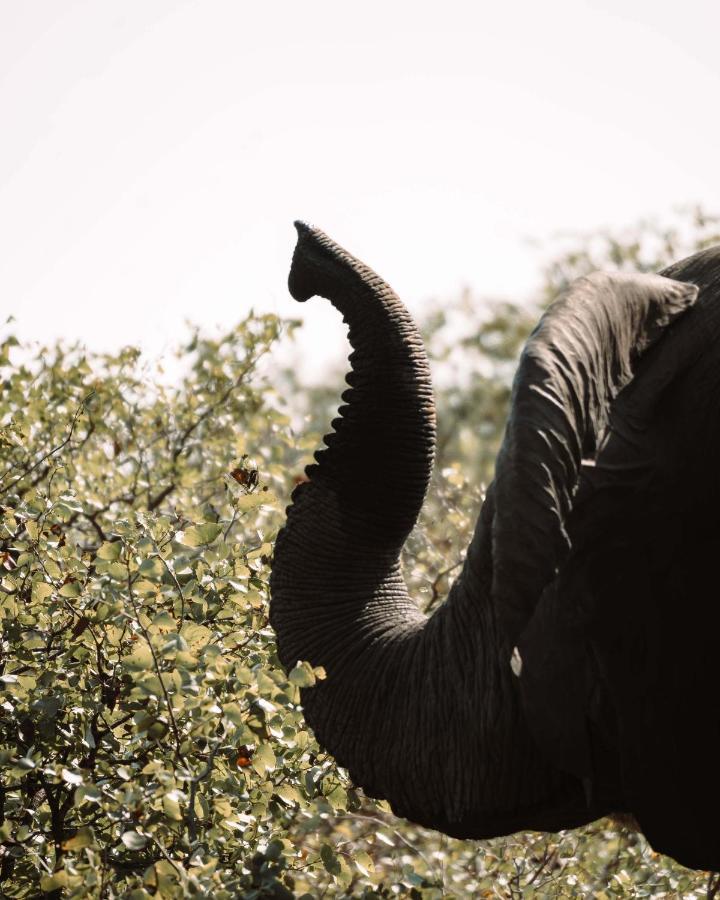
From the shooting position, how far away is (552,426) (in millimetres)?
2502

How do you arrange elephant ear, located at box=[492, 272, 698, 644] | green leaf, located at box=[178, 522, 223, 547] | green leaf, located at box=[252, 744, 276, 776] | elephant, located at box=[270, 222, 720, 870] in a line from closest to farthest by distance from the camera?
elephant ear, located at box=[492, 272, 698, 644]
elephant, located at box=[270, 222, 720, 870]
green leaf, located at box=[252, 744, 276, 776]
green leaf, located at box=[178, 522, 223, 547]

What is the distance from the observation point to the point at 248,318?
6516 millimetres

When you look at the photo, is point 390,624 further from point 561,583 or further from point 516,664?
point 561,583

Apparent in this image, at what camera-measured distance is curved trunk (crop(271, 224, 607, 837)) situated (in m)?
3.01

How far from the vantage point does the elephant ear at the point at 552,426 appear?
2.45 metres

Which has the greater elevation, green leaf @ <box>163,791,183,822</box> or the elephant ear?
the elephant ear

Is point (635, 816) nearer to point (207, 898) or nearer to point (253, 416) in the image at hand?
point (207, 898)

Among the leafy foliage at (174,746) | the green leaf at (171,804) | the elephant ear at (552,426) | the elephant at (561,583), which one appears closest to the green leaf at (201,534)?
the leafy foliage at (174,746)

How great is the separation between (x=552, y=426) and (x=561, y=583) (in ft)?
1.60

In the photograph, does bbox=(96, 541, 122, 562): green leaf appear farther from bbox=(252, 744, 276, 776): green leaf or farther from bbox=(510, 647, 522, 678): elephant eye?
bbox=(510, 647, 522, 678): elephant eye

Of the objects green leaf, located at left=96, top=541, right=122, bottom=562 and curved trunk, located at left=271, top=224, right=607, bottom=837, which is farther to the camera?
green leaf, located at left=96, top=541, right=122, bottom=562

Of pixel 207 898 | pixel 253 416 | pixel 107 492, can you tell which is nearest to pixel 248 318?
pixel 253 416

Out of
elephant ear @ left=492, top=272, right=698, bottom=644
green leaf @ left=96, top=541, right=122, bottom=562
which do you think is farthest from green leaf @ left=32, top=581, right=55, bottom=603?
elephant ear @ left=492, top=272, right=698, bottom=644

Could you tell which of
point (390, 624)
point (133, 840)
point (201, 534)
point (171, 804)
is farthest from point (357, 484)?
point (133, 840)
